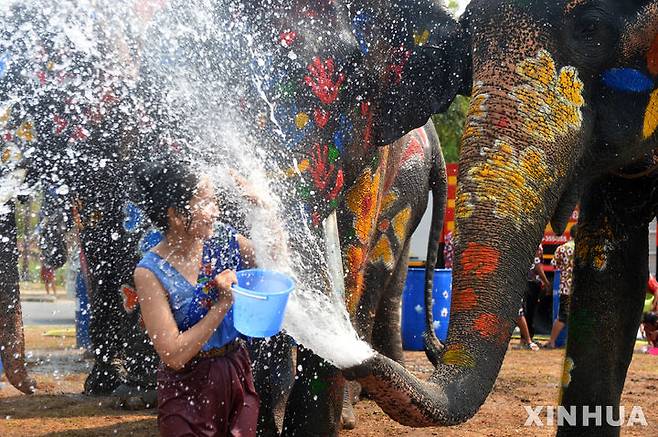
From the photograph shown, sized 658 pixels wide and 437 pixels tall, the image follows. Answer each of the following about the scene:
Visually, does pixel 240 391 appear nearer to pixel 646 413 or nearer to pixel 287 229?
pixel 287 229

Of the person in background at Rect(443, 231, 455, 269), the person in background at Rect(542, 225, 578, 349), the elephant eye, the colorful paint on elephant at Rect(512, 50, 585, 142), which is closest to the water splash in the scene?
the colorful paint on elephant at Rect(512, 50, 585, 142)

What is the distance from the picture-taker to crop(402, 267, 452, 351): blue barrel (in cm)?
1004

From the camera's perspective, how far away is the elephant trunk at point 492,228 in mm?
2906

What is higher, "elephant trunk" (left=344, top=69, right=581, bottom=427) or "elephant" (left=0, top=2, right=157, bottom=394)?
"elephant" (left=0, top=2, right=157, bottom=394)

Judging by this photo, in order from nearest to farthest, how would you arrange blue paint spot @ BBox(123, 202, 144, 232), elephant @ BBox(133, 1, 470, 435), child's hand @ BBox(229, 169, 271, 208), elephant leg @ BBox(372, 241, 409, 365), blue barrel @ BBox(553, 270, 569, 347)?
child's hand @ BBox(229, 169, 271, 208)
elephant @ BBox(133, 1, 470, 435)
blue paint spot @ BBox(123, 202, 144, 232)
elephant leg @ BBox(372, 241, 409, 365)
blue barrel @ BBox(553, 270, 569, 347)

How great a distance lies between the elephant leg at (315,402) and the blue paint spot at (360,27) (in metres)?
1.58

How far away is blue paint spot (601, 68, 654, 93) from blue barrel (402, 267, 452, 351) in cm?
649

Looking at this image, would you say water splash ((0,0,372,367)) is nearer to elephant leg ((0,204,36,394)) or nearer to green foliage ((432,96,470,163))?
elephant leg ((0,204,36,394))

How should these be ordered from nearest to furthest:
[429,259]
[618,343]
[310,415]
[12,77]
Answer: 1. [618,343]
2. [310,415]
3. [12,77]
4. [429,259]

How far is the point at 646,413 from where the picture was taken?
6305 mm

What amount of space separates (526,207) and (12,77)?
3454 mm

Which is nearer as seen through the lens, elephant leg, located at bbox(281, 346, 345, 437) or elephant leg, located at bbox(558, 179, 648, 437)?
elephant leg, located at bbox(558, 179, 648, 437)

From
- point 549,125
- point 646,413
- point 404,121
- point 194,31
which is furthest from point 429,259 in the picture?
point 549,125

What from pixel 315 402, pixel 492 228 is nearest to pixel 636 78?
pixel 492 228
